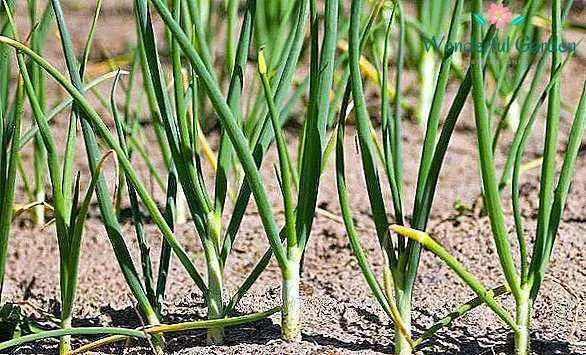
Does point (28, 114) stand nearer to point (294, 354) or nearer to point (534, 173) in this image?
point (534, 173)

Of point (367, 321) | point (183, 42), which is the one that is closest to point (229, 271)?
point (367, 321)

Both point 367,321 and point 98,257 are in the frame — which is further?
point 98,257

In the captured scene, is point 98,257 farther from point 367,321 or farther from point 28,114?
point 28,114


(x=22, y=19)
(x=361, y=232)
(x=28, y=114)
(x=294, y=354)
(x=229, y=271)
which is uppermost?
(x=22, y=19)

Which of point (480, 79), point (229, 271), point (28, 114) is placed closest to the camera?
point (480, 79)

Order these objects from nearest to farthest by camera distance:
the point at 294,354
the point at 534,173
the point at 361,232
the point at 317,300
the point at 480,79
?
the point at 480,79 < the point at 294,354 < the point at 317,300 < the point at 361,232 < the point at 534,173

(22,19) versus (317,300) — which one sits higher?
(22,19)

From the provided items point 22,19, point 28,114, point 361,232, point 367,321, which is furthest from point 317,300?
point 22,19

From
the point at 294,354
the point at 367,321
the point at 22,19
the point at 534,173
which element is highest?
the point at 22,19

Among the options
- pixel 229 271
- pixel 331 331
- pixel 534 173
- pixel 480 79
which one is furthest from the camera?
pixel 534 173
